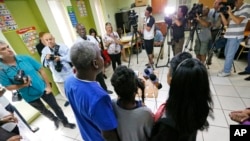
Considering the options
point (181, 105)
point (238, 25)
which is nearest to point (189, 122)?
point (181, 105)

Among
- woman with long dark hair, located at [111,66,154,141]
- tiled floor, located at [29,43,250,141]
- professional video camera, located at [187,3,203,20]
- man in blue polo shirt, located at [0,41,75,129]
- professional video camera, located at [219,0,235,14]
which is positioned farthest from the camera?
professional video camera, located at [187,3,203,20]

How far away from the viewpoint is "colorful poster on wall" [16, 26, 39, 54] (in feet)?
7.01

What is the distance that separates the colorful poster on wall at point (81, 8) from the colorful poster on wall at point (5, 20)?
1.82 meters

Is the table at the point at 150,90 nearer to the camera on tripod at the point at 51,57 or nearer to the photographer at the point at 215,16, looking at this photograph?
the camera on tripod at the point at 51,57

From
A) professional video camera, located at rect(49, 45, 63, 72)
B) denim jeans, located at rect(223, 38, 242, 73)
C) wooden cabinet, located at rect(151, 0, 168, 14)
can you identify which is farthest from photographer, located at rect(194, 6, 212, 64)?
wooden cabinet, located at rect(151, 0, 168, 14)

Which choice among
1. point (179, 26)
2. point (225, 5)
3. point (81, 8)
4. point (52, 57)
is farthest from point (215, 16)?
point (81, 8)

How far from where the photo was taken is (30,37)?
7.38 feet

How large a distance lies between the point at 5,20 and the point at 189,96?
2646mm

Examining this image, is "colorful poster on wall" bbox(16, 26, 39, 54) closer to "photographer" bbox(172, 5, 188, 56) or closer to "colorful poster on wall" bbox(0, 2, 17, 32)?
"colorful poster on wall" bbox(0, 2, 17, 32)

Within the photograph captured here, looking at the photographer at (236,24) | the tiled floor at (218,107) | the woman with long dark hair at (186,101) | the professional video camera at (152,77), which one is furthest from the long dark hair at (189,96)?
the photographer at (236,24)

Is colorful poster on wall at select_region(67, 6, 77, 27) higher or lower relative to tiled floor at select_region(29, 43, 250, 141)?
higher

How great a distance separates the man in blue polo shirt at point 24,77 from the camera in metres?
1.35

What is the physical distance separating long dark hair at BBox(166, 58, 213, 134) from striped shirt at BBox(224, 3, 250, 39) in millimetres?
2162

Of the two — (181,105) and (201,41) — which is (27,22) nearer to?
(181,105)
